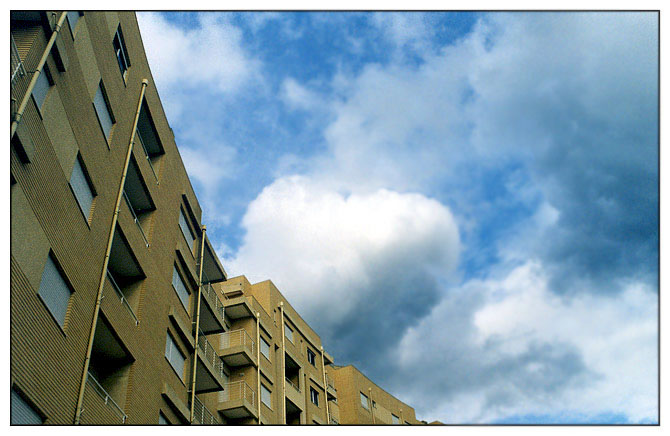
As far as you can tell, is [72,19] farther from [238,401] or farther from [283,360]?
[283,360]

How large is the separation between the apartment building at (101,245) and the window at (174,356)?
0.25 ft

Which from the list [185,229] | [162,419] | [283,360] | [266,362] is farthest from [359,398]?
[162,419]

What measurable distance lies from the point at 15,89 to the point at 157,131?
36.6ft

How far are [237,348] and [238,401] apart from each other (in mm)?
3094

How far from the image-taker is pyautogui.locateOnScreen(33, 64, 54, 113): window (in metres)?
12.1

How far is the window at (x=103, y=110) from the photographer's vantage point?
1642 cm

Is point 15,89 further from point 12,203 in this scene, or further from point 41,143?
point 12,203

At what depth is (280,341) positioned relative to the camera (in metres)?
37.7

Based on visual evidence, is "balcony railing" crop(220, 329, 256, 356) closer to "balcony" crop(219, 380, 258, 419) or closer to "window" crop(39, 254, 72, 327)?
"balcony" crop(219, 380, 258, 419)

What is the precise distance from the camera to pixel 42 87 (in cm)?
1249

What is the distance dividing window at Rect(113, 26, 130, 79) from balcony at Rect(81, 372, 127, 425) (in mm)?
10232

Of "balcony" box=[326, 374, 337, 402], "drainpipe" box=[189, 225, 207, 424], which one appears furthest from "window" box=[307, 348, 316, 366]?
"drainpipe" box=[189, 225, 207, 424]
